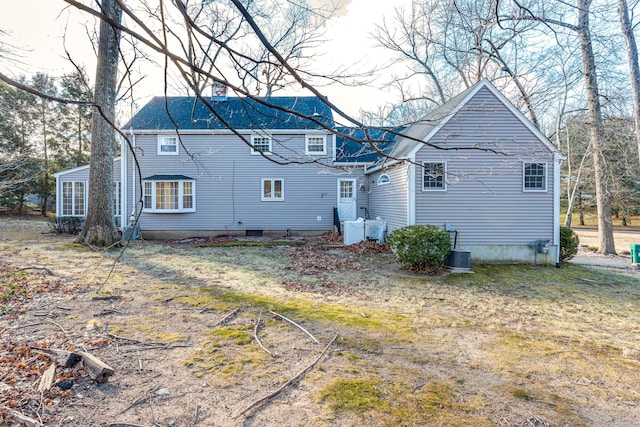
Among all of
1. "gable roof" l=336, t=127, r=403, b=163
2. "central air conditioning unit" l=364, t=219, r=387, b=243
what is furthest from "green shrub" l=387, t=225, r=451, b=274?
"central air conditioning unit" l=364, t=219, r=387, b=243

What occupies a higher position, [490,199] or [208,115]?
[208,115]

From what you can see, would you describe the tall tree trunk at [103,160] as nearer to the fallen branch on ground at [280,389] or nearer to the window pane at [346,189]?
the window pane at [346,189]

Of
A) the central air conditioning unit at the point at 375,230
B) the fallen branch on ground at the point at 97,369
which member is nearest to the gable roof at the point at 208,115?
the central air conditioning unit at the point at 375,230

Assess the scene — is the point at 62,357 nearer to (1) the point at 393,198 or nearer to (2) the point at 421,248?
(2) the point at 421,248

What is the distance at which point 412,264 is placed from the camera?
9039mm

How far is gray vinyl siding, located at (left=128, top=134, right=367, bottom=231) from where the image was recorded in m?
15.9

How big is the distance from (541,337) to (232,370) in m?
4.08

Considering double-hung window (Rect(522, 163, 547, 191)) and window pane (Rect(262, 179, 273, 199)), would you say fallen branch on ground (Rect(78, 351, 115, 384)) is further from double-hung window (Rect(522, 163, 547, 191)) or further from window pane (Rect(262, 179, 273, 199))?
window pane (Rect(262, 179, 273, 199))

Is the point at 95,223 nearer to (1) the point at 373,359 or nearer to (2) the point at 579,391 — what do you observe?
(1) the point at 373,359

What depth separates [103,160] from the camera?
1136 cm

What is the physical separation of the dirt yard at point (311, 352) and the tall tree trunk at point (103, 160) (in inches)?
156

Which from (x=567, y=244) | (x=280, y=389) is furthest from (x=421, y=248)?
(x=280, y=389)

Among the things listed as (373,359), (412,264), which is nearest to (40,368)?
(373,359)

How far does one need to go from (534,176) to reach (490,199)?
161cm
